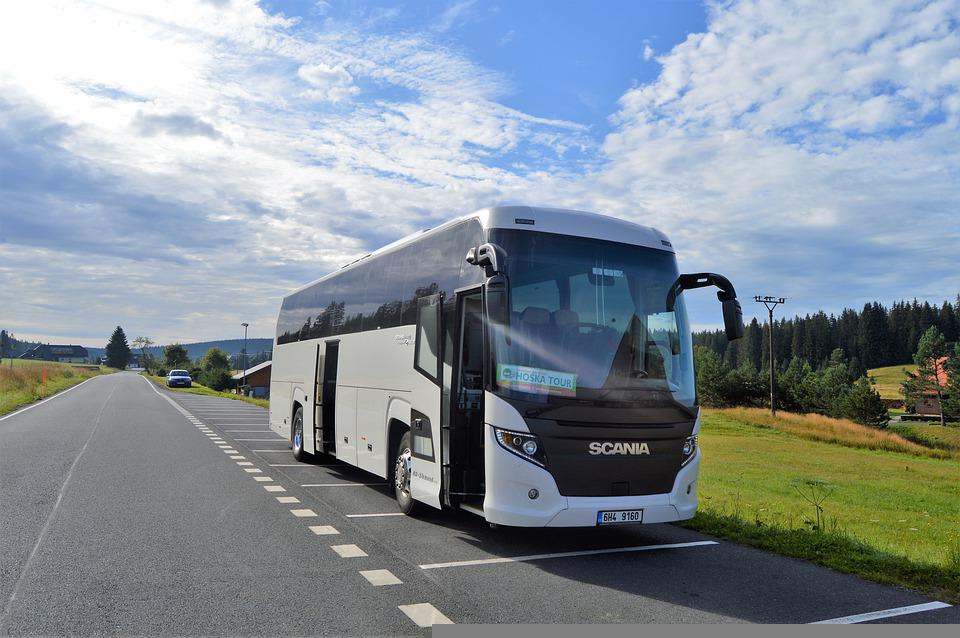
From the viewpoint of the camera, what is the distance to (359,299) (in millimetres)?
12039

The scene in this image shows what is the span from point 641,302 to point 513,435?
2018 mm

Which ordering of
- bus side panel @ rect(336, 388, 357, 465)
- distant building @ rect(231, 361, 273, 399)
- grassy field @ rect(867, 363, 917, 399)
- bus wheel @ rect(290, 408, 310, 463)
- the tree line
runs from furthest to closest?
the tree line, grassy field @ rect(867, 363, 917, 399), distant building @ rect(231, 361, 273, 399), bus wheel @ rect(290, 408, 310, 463), bus side panel @ rect(336, 388, 357, 465)

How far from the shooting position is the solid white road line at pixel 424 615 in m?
5.17

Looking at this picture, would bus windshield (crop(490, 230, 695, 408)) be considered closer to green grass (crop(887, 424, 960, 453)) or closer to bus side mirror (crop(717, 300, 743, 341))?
bus side mirror (crop(717, 300, 743, 341))

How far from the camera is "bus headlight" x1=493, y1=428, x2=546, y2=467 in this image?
6.90 meters

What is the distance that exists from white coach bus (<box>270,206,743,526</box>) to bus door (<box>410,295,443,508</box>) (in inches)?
0.9

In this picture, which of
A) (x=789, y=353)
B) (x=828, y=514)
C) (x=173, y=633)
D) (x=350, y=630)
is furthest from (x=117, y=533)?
(x=789, y=353)

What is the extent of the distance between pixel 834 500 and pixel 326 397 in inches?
618

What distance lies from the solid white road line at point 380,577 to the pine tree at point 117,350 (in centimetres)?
20537

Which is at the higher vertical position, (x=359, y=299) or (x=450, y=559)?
(x=359, y=299)

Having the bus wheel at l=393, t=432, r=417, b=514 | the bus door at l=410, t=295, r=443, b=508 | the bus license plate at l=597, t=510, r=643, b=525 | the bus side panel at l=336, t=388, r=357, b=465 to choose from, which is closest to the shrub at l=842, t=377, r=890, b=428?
the bus side panel at l=336, t=388, r=357, b=465

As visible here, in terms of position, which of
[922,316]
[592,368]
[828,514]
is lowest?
[828,514]

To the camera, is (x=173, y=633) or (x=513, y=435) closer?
(x=173, y=633)

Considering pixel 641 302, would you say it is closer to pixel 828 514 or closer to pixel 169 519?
pixel 169 519
